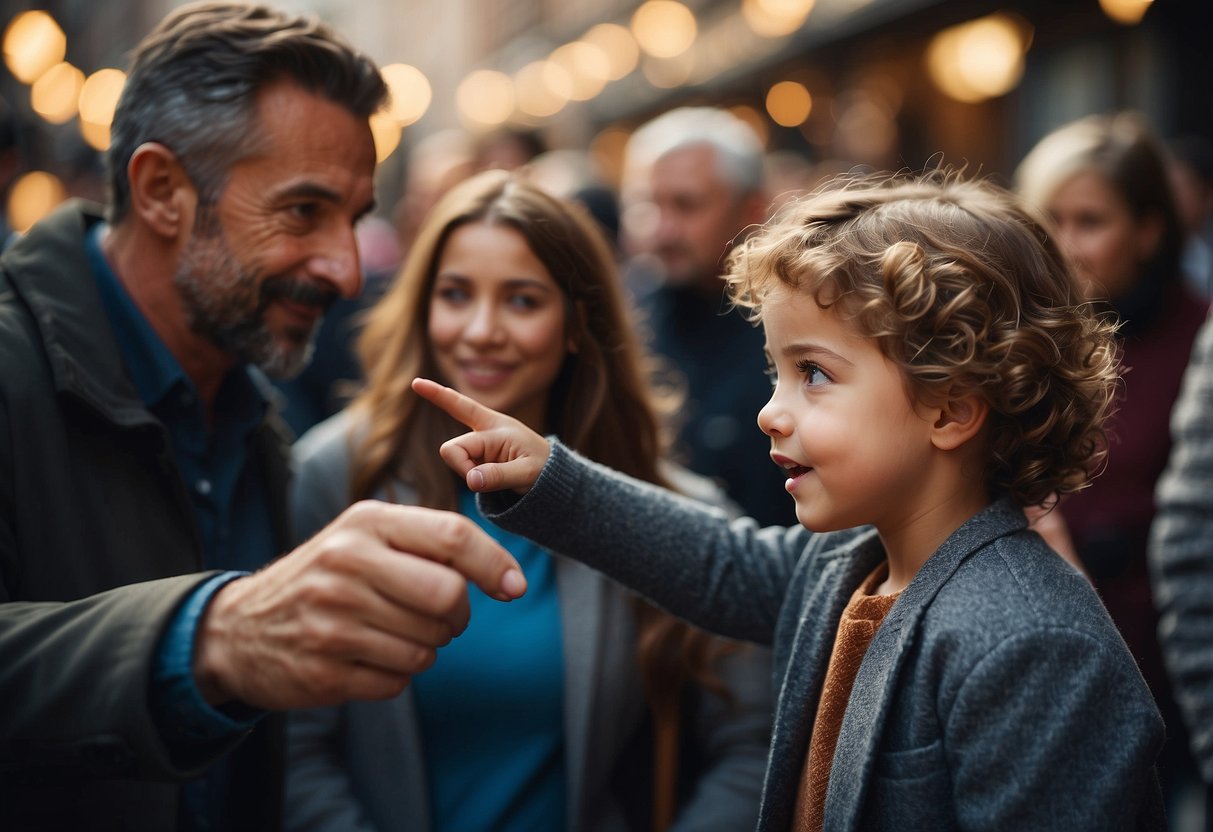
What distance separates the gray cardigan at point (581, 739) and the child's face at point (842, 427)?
91cm

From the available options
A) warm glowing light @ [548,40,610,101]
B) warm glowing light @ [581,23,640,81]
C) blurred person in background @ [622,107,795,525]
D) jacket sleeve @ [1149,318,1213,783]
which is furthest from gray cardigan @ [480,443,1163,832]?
warm glowing light @ [548,40,610,101]

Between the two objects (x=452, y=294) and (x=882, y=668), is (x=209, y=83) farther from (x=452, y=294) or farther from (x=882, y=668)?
(x=882, y=668)

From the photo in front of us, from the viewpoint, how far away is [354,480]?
259 cm

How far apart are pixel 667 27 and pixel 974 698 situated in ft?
43.9

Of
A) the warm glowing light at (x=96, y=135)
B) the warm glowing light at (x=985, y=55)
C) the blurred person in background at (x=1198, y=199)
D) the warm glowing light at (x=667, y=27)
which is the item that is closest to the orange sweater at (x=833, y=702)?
the blurred person in background at (x=1198, y=199)

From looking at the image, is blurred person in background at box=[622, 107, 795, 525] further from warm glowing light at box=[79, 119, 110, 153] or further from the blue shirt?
warm glowing light at box=[79, 119, 110, 153]

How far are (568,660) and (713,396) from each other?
1.77 metres

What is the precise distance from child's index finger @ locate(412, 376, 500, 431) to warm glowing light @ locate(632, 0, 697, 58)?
12.8 m

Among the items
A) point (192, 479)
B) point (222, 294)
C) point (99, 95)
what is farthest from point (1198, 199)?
point (99, 95)

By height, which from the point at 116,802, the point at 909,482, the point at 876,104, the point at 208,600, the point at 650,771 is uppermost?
the point at 876,104

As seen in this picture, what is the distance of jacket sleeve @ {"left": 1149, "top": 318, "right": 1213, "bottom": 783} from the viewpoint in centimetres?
240

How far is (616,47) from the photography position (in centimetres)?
1572

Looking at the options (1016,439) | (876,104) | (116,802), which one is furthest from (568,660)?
(876,104)

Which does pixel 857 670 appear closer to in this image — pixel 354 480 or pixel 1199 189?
pixel 354 480
